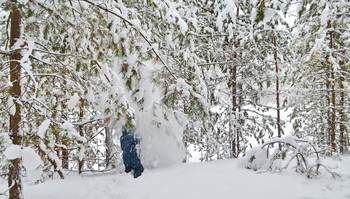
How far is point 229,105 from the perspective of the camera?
8891 millimetres

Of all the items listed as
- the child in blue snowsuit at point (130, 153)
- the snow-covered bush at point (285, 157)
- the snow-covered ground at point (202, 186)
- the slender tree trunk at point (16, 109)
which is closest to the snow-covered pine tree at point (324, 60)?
the snow-covered bush at point (285, 157)

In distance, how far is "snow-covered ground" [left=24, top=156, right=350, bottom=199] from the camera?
3900 millimetres

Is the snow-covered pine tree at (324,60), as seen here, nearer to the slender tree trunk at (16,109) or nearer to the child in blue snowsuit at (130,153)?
the child in blue snowsuit at (130,153)

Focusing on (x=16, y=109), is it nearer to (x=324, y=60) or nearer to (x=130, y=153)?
(x=130, y=153)

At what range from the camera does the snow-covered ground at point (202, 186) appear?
3900mm

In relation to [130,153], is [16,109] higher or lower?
higher

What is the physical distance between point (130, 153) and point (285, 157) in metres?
3.38

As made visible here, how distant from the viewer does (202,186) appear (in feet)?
14.1

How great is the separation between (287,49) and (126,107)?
732 cm

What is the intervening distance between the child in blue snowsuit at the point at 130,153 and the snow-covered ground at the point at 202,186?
0.21 m

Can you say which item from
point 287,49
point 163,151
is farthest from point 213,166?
point 287,49

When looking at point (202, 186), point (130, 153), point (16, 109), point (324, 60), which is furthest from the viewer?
point (324, 60)

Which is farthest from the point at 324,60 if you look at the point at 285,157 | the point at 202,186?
the point at 202,186

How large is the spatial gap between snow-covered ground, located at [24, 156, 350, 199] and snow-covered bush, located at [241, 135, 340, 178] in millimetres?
152
